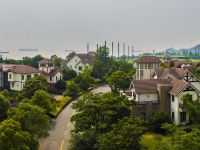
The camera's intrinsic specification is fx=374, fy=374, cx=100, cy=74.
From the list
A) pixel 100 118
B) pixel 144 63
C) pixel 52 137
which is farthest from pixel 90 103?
pixel 144 63

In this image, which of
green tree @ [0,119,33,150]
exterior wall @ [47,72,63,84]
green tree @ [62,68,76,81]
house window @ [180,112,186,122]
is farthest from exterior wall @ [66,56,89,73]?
green tree @ [0,119,33,150]

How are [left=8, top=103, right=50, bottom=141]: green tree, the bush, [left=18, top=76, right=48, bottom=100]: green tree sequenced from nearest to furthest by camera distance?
[left=8, top=103, right=50, bottom=141]: green tree
[left=18, top=76, right=48, bottom=100]: green tree
the bush

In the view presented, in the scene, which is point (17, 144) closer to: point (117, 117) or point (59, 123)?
point (117, 117)

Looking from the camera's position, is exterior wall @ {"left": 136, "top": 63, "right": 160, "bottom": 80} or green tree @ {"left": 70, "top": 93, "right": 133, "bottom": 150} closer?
green tree @ {"left": 70, "top": 93, "right": 133, "bottom": 150}

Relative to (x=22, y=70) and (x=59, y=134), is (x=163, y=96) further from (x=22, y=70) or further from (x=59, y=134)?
(x=22, y=70)

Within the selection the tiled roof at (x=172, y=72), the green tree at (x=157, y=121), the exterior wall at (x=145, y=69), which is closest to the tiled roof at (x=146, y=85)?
the green tree at (x=157, y=121)

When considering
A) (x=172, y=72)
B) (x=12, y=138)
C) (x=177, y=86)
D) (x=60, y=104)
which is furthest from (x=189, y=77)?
(x=12, y=138)

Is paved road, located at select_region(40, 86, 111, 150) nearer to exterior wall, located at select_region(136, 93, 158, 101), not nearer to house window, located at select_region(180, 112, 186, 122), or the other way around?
exterior wall, located at select_region(136, 93, 158, 101)
